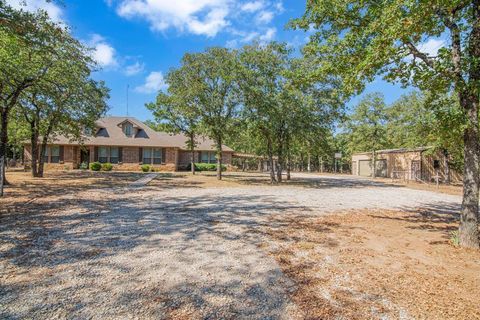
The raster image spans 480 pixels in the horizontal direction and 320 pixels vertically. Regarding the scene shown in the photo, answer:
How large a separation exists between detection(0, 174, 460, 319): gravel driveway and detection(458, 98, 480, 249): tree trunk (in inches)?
173

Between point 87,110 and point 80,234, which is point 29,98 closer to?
point 87,110

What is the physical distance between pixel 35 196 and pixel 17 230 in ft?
18.9

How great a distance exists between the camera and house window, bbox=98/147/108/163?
32125mm

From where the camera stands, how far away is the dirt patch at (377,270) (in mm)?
3457

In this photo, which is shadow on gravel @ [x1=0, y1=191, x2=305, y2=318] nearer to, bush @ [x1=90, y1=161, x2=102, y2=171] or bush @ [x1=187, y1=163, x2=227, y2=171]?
bush @ [x1=90, y1=161, x2=102, y2=171]

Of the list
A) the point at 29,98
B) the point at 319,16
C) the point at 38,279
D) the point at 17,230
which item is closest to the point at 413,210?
the point at 319,16

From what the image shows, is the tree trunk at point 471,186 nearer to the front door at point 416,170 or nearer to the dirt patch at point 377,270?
the dirt patch at point 377,270

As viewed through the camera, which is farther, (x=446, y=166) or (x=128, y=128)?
(x=128, y=128)

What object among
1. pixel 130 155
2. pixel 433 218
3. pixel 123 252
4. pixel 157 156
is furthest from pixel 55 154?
pixel 433 218

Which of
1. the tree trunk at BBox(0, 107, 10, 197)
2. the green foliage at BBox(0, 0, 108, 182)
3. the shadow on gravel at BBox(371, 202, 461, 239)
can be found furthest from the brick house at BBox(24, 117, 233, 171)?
the shadow on gravel at BBox(371, 202, 461, 239)

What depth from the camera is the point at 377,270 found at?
4629mm

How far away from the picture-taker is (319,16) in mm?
7664

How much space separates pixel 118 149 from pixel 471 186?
107ft

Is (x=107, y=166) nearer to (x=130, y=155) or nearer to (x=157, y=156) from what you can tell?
(x=130, y=155)
